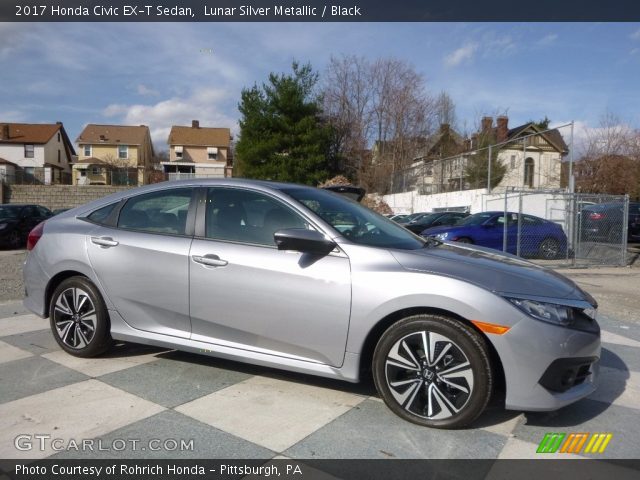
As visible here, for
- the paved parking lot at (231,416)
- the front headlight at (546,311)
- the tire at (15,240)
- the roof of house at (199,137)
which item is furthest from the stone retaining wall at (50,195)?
the front headlight at (546,311)

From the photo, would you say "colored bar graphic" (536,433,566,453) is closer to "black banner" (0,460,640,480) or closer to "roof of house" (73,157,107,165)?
"black banner" (0,460,640,480)

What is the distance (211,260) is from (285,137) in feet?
101

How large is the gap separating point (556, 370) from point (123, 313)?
10.5 ft

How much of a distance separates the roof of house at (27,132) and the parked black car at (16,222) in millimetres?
44882

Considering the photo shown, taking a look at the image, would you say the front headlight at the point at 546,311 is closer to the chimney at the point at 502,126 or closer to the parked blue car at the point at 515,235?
the parked blue car at the point at 515,235

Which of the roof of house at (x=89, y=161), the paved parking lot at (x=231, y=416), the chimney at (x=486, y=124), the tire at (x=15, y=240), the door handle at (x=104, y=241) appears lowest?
the paved parking lot at (x=231, y=416)

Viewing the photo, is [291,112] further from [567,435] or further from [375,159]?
[567,435]

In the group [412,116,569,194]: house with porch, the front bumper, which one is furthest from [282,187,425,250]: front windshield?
[412,116,569,194]: house with porch

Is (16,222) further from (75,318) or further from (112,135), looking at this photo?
(112,135)

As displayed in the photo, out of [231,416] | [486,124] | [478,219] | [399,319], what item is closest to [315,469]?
[231,416]

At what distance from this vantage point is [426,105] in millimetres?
46312

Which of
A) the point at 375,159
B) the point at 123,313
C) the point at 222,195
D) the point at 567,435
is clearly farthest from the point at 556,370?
the point at 375,159

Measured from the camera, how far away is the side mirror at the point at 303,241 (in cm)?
342

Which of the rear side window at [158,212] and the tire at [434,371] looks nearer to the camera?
the tire at [434,371]
